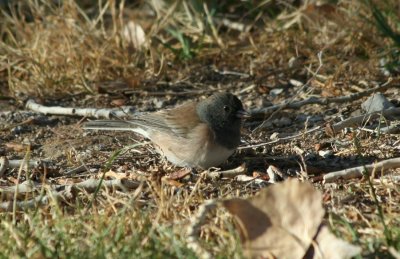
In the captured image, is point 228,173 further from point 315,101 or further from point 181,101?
point 181,101

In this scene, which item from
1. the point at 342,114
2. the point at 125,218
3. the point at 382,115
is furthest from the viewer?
the point at 342,114

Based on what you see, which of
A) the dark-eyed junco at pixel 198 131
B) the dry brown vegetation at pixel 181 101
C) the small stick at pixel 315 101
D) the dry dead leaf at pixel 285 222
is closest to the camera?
the dry dead leaf at pixel 285 222

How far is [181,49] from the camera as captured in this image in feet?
→ 20.2

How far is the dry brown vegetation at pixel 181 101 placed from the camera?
3158 mm

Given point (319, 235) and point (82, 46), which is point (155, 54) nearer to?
point (82, 46)

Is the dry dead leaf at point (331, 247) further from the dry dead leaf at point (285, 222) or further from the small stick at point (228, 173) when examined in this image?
the small stick at point (228, 173)

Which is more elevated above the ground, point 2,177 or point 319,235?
point 319,235

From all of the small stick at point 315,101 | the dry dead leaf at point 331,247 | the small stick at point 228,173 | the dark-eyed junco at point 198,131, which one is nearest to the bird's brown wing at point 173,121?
the dark-eyed junco at point 198,131

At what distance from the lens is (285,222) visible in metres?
2.93

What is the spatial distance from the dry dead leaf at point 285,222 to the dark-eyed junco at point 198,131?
1282mm

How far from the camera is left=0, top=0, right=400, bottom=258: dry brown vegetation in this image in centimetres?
316

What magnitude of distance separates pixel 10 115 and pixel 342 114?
229cm

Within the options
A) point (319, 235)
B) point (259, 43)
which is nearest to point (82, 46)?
point (259, 43)

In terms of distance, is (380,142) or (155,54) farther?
(155,54)
